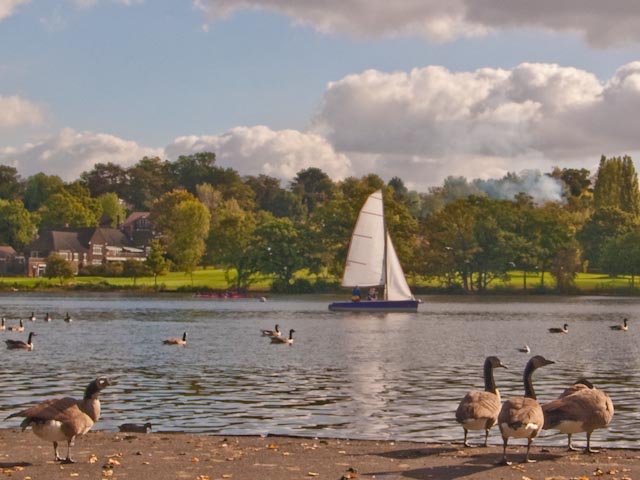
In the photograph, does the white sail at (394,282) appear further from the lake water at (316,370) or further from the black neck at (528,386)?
the black neck at (528,386)

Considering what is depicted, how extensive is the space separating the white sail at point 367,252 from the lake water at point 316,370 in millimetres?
13888

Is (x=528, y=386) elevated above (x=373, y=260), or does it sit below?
below

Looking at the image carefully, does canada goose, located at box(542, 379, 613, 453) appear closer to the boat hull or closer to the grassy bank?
the boat hull

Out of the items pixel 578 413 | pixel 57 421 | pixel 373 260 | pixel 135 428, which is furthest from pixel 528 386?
pixel 373 260

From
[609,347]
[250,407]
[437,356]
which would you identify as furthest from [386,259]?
[250,407]

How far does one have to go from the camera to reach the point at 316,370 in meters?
48.1

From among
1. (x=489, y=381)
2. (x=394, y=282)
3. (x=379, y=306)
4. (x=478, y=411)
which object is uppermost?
(x=394, y=282)

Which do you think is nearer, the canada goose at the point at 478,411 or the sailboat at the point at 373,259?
the canada goose at the point at 478,411

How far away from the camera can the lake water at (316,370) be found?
98.8 ft

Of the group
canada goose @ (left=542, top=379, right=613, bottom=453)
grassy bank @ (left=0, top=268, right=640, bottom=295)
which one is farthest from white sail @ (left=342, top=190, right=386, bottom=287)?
canada goose @ (left=542, top=379, right=613, bottom=453)

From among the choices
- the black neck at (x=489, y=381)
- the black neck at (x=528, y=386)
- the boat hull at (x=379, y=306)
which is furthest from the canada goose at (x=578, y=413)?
the boat hull at (x=379, y=306)

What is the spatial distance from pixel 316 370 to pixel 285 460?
27.2 m

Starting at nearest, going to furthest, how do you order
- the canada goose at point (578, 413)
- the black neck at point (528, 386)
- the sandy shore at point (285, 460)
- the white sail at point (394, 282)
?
the sandy shore at point (285, 460)
the canada goose at point (578, 413)
the black neck at point (528, 386)
the white sail at point (394, 282)

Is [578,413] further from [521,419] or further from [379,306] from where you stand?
[379,306]
